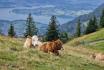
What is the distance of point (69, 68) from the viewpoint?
573 inches

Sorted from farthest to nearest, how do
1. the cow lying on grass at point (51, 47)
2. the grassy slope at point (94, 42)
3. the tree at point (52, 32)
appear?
the tree at point (52, 32) < the grassy slope at point (94, 42) < the cow lying on grass at point (51, 47)

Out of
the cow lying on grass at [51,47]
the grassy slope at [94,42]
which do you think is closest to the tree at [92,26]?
the grassy slope at [94,42]

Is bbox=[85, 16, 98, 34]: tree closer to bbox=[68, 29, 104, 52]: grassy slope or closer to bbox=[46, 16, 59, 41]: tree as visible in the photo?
bbox=[46, 16, 59, 41]: tree

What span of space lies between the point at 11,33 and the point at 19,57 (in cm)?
10177

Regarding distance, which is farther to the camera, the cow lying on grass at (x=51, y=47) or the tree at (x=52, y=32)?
the tree at (x=52, y=32)

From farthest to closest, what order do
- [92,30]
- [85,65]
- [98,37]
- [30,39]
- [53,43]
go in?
[92,30], [98,37], [30,39], [53,43], [85,65]

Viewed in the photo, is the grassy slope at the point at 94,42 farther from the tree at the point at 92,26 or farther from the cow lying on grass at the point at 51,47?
the cow lying on grass at the point at 51,47

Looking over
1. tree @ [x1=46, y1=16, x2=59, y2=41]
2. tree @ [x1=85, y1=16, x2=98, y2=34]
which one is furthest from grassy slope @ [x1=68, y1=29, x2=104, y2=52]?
tree @ [x1=85, y1=16, x2=98, y2=34]

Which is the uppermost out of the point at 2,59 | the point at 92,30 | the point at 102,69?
the point at 2,59

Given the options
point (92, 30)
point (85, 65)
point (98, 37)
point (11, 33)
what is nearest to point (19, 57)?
point (85, 65)

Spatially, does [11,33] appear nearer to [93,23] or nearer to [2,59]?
[93,23]

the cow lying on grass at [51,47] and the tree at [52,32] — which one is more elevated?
the cow lying on grass at [51,47]

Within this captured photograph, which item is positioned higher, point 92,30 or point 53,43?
point 53,43

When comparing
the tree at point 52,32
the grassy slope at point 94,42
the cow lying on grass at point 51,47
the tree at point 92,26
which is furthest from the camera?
the tree at point 92,26
